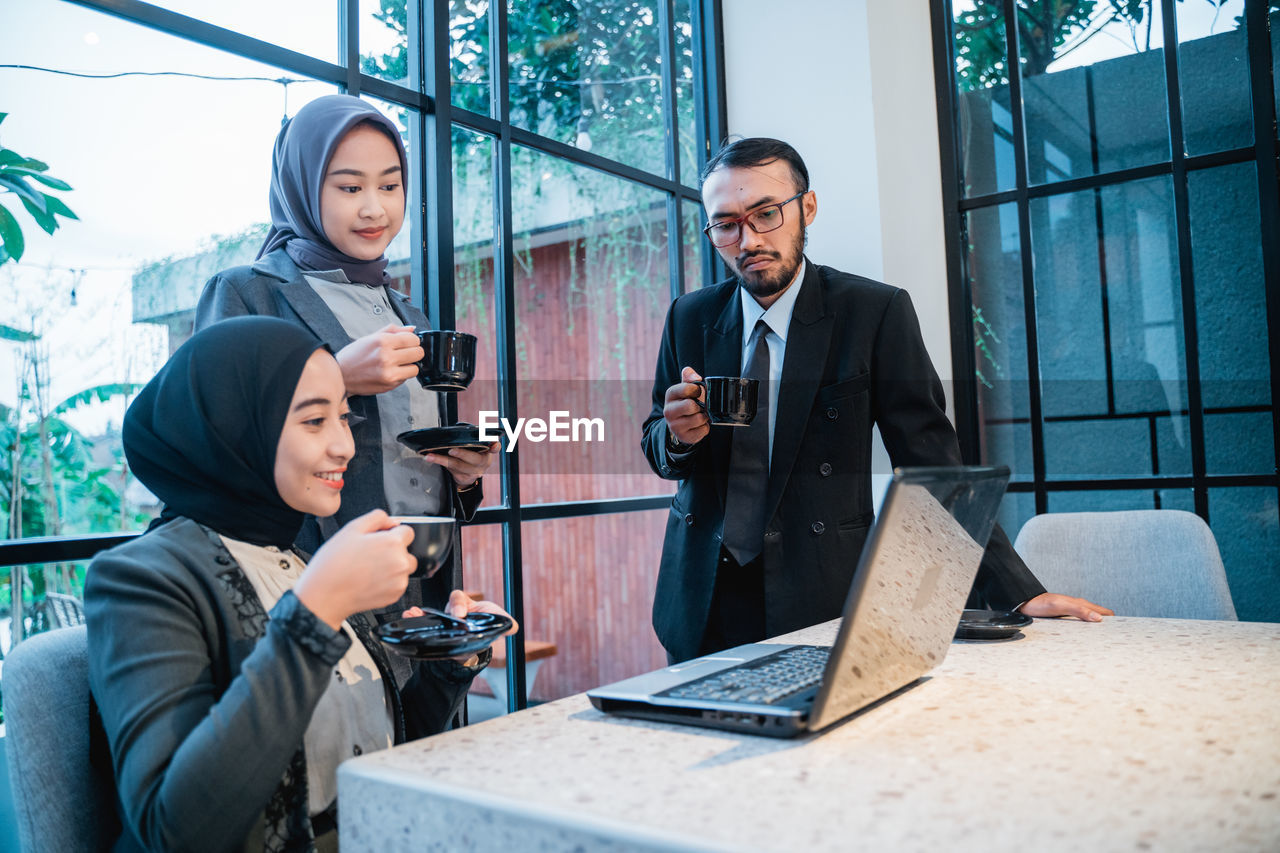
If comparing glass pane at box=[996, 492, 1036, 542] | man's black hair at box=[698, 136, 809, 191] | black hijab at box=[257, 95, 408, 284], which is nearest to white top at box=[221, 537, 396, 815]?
black hijab at box=[257, 95, 408, 284]

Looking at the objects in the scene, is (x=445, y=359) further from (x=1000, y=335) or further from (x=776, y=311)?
(x=1000, y=335)

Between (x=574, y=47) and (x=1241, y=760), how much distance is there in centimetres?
287

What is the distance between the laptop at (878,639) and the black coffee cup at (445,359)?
65 centimetres

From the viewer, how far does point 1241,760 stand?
2.42 feet

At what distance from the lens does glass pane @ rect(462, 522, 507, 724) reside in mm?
2590

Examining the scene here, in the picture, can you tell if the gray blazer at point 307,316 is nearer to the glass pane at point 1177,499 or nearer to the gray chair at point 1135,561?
the gray chair at point 1135,561

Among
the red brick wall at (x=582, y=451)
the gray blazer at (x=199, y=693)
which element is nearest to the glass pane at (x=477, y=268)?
the red brick wall at (x=582, y=451)

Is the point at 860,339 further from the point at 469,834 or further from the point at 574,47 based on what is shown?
the point at 574,47

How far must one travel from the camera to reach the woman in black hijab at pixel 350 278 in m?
1.54

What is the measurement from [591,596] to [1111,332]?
1985mm

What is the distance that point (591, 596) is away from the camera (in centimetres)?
302

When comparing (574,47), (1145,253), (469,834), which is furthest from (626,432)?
(469,834)

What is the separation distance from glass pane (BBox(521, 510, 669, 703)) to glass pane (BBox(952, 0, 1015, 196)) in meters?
1.74

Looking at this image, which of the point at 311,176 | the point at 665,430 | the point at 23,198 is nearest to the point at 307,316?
the point at 311,176
